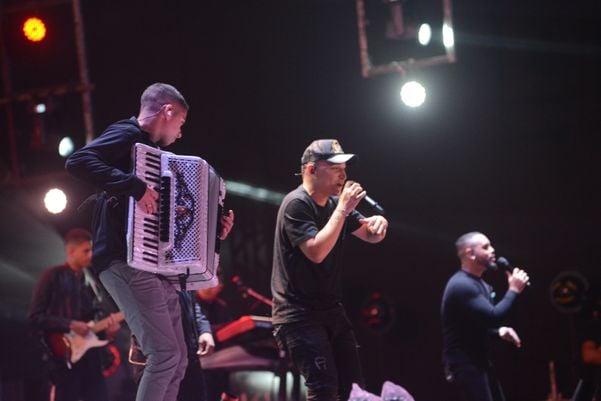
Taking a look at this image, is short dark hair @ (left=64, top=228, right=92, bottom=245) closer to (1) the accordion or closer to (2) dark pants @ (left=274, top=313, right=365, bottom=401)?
(1) the accordion

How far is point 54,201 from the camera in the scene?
986 cm

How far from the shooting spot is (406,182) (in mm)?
9914

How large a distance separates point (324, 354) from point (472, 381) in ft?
7.54

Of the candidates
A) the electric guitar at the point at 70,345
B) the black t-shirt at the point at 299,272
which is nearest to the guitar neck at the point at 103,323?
the electric guitar at the point at 70,345

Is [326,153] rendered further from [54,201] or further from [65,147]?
[65,147]

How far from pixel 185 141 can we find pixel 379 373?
3.77m

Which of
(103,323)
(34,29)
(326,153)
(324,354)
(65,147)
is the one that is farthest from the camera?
(65,147)

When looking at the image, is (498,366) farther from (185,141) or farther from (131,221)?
(131,221)

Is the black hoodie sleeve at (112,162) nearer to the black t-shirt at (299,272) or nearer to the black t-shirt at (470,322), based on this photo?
the black t-shirt at (299,272)

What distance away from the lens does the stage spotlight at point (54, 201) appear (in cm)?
983

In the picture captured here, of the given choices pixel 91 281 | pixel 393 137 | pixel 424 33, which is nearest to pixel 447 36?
pixel 424 33

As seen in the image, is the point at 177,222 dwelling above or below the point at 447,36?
below

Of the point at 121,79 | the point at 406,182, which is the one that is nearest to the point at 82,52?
the point at 121,79

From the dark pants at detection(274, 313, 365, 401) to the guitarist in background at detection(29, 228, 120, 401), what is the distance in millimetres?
3270
